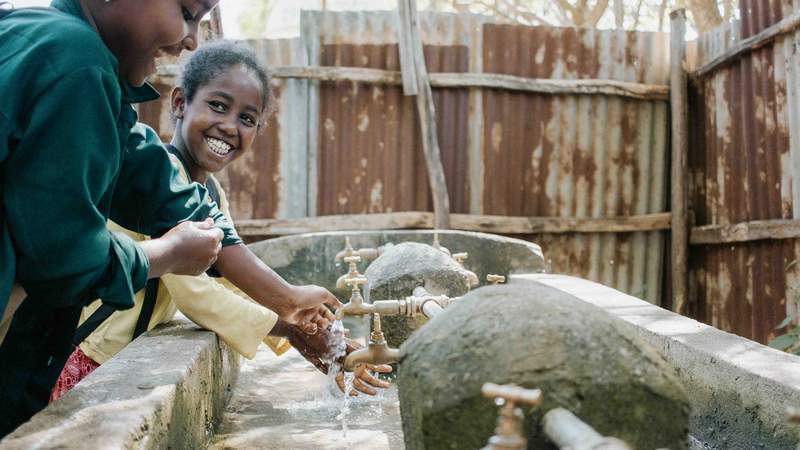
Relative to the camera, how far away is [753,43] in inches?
218

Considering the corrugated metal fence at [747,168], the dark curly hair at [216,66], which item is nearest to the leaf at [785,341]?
the corrugated metal fence at [747,168]

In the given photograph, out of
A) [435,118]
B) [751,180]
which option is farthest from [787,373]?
[435,118]

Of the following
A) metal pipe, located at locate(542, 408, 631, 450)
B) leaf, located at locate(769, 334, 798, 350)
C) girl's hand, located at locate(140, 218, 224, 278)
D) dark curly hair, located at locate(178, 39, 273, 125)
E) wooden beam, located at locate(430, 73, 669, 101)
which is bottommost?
leaf, located at locate(769, 334, 798, 350)

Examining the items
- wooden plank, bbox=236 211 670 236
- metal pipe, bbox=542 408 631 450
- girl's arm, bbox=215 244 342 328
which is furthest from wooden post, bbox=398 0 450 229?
metal pipe, bbox=542 408 631 450

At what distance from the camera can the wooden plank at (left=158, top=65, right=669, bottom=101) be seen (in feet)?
21.1

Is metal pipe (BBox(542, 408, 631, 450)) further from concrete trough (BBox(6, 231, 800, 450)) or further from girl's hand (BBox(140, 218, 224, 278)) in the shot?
girl's hand (BBox(140, 218, 224, 278))

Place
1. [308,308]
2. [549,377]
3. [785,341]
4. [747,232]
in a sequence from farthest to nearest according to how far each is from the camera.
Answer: [747,232] < [785,341] < [308,308] < [549,377]

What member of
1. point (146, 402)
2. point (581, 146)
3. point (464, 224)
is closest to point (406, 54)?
point (464, 224)

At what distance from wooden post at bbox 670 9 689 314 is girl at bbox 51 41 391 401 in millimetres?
4856

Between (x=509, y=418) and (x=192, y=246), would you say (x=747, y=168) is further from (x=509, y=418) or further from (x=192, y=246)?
(x=509, y=418)

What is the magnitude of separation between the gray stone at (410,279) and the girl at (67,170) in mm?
1434

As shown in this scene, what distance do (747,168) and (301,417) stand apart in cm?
462

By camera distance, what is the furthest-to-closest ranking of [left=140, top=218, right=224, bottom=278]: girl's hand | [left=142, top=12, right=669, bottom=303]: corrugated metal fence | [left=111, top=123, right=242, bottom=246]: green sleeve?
[left=142, top=12, right=669, bottom=303]: corrugated metal fence, [left=111, top=123, right=242, bottom=246]: green sleeve, [left=140, top=218, right=224, bottom=278]: girl's hand

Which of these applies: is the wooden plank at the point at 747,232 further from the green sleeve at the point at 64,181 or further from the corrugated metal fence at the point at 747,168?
the green sleeve at the point at 64,181
